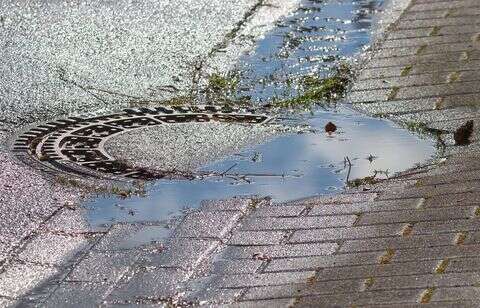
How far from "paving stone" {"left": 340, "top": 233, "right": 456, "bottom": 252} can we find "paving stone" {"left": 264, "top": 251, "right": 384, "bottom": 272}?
8 cm

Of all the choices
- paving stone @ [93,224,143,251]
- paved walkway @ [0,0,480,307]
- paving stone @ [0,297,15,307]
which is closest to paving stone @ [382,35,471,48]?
paved walkway @ [0,0,480,307]

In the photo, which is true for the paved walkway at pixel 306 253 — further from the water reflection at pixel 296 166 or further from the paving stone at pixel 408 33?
the paving stone at pixel 408 33

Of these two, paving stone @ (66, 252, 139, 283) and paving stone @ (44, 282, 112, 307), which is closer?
paving stone @ (44, 282, 112, 307)

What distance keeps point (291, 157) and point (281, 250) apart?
4.66 feet

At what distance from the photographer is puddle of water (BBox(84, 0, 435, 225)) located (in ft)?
22.3

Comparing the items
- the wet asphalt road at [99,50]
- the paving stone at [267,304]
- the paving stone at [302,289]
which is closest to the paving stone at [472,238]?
the paving stone at [302,289]

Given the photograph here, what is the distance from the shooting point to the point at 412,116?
317 inches

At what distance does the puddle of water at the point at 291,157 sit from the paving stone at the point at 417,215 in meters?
0.51

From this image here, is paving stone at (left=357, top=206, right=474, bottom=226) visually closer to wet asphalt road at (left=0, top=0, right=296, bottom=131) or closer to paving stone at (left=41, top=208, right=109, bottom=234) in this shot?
paving stone at (left=41, top=208, right=109, bottom=234)

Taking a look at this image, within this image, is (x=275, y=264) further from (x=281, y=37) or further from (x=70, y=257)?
(x=281, y=37)

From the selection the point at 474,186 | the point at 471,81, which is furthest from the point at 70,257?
the point at 471,81

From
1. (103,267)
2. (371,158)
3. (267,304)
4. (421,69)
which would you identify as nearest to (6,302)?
(103,267)

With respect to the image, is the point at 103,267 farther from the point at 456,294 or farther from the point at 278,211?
the point at 456,294

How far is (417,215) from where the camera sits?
641 cm
